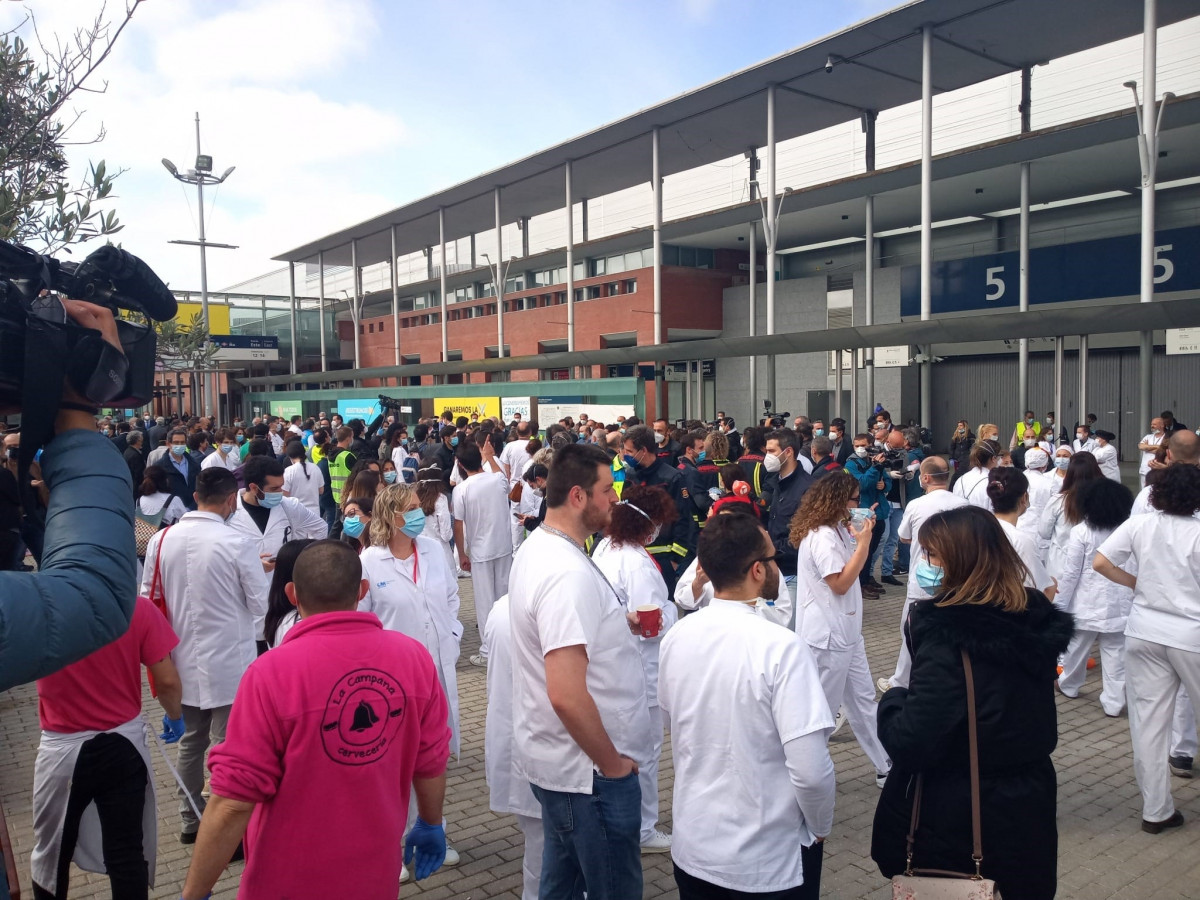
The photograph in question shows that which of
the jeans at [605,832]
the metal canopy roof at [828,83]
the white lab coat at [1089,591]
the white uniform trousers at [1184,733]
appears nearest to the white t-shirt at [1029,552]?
the white lab coat at [1089,591]

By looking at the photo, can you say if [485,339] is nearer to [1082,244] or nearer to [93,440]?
[1082,244]

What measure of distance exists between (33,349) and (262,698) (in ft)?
4.42

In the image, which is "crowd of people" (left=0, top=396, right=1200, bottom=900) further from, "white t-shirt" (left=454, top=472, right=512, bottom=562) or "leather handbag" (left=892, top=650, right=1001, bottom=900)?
"white t-shirt" (left=454, top=472, right=512, bottom=562)

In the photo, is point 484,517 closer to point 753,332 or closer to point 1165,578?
point 1165,578

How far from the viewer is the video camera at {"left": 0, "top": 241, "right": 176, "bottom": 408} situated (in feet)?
4.72

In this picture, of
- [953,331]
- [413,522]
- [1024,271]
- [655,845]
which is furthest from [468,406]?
[655,845]

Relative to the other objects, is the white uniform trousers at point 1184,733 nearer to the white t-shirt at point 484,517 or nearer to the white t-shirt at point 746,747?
the white t-shirt at point 746,747

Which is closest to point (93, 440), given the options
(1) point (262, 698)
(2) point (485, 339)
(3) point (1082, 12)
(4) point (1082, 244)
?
(1) point (262, 698)

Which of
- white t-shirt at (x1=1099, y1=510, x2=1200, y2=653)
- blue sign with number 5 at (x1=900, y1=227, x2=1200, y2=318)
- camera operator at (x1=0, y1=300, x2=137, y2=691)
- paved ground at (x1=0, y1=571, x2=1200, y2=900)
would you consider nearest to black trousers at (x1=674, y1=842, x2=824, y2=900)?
paved ground at (x1=0, y1=571, x2=1200, y2=900)

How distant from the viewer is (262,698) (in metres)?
2.44

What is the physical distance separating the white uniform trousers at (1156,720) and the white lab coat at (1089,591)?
1.67 m

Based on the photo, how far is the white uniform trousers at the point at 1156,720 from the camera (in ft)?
15.3

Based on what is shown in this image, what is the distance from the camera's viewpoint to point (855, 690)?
17.6 ft

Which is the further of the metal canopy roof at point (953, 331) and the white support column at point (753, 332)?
the white support column at point (753, 332)
